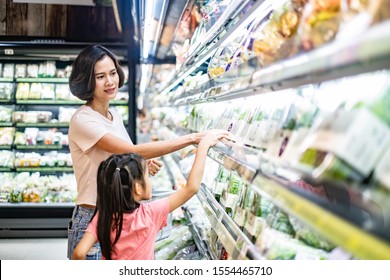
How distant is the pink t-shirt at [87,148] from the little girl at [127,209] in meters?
0.38

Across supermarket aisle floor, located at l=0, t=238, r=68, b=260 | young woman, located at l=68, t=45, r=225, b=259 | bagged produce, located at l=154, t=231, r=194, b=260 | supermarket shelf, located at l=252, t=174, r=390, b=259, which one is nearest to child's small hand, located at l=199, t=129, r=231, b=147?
young woman, located at l=68, t=45, r=225, b=259

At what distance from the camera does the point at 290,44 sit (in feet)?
4.86

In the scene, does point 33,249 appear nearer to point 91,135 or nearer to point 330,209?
point 91,135

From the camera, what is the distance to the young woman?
271 centimetres

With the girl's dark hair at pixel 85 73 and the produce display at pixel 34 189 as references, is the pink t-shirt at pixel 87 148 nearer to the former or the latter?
the girl's dark hair at pixel 85 73

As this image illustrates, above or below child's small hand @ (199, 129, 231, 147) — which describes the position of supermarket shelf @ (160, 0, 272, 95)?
above

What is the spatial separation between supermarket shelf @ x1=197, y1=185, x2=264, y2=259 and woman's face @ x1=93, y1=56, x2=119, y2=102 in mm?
688

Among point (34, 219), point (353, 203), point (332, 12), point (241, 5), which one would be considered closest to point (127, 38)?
point (34, 219)

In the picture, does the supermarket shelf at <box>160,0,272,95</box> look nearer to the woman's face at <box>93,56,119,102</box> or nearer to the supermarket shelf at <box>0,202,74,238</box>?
the woman's face at <box>93,56,119,102</box>

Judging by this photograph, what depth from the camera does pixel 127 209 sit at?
7.65 ft

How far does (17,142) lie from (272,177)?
16.1ft

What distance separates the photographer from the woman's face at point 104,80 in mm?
2857

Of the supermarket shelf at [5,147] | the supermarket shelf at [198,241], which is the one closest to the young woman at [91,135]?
the supermarket shelf at [198,241]
